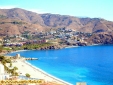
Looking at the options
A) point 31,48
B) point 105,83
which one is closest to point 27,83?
point 105,83

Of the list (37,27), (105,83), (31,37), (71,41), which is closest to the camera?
(105,83)

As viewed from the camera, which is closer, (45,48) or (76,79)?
(76,79)

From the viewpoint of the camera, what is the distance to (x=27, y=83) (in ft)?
47.1

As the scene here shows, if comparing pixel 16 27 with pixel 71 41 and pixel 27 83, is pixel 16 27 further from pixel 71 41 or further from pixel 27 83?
pixel 27 83

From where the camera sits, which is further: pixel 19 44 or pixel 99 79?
pixel 19 44

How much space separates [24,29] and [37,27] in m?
16.2

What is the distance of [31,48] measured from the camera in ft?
376

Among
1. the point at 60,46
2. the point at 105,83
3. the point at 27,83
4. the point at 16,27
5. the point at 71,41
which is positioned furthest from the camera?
the point at 16,27

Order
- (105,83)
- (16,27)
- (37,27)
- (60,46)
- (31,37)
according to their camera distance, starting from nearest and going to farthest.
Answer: (105,83) < (60,46) < (31,37) < (16,27) < (37,27)

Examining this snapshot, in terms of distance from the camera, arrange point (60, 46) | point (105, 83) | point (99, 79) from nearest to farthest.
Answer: point (105, 83), point (99, 79), point (60, 46)

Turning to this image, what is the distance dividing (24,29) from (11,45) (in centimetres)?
5109

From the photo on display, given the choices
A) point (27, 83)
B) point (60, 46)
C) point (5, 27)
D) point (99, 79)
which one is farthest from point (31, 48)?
point (27, 83)

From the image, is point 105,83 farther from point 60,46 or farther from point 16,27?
point 16,27

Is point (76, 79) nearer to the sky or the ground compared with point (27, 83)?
nearer to the ground
